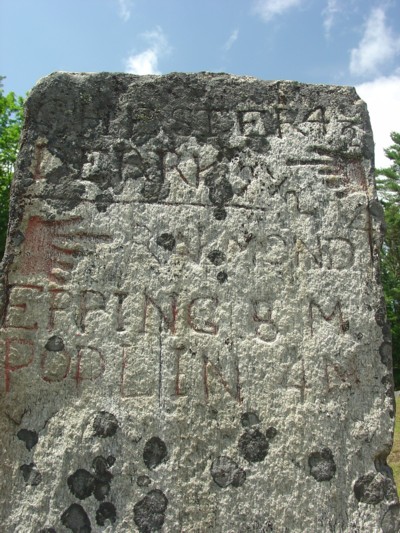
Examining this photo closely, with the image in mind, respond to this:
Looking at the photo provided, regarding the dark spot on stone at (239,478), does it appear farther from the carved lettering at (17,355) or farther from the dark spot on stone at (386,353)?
the carved lettering at (17,355)

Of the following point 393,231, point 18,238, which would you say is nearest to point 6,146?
point 18,238

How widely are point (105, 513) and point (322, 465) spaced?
38.1 inches

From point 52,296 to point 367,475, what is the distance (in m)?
1.65

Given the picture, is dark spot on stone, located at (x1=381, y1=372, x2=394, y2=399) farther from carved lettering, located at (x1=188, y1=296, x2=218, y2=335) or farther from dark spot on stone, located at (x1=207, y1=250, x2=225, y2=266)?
dark spot on stone, located at (x1=207, y1=250, x2=225, y2=266)

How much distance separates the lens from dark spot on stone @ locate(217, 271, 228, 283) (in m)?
2.75

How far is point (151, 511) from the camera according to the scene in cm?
240

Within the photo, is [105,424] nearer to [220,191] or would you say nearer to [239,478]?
[239,478]

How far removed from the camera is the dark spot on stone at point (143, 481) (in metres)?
2.44

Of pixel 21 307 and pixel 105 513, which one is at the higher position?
pixel 21 307

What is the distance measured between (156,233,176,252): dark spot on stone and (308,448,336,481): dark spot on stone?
116 centimetres

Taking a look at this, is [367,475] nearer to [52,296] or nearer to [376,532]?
[376,532]

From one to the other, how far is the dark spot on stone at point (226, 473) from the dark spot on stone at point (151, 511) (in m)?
0.24

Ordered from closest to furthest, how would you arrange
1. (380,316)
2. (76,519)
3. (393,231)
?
(76,519) < (380,316) < (393,231)

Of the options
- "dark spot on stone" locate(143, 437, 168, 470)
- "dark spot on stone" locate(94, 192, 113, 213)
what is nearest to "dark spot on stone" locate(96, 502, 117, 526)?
"dark spot on stone" locate(143, 437, 168, 470)
